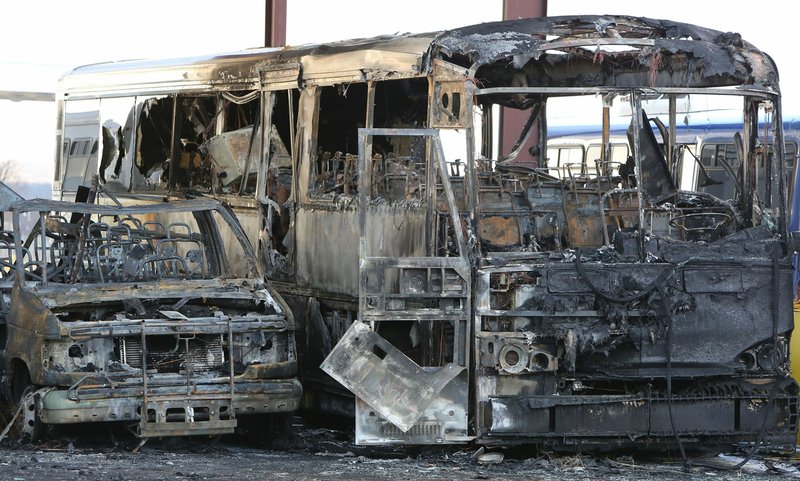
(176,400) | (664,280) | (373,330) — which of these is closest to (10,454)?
(176,400)

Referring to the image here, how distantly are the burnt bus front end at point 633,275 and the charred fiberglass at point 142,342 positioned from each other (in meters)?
1.67

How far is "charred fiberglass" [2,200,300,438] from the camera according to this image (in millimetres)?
9750

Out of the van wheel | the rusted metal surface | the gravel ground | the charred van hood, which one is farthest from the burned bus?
the van wheel

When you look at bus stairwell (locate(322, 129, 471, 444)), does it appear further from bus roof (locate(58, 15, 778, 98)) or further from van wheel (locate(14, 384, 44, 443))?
van wheel (locate(14, 384, 44, 443))

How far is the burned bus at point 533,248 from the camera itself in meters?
9.86

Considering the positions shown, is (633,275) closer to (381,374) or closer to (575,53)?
(575,53)

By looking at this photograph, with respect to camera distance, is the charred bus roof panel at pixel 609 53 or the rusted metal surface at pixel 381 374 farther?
the charred bus roof panel at pixel 609 53

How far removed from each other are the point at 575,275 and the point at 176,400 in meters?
2.95

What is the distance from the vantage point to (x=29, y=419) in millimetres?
9977

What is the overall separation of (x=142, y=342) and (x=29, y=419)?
100 cm

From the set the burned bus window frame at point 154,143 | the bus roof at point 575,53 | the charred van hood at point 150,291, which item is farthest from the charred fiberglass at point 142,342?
the burned bus window frame at point 154,143

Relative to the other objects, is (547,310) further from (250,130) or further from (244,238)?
(250,130)

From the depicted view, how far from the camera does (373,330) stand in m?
9.88

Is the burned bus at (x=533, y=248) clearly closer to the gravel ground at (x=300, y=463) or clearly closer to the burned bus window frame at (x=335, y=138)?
the burned bus window frame at (x=335, y=138)
